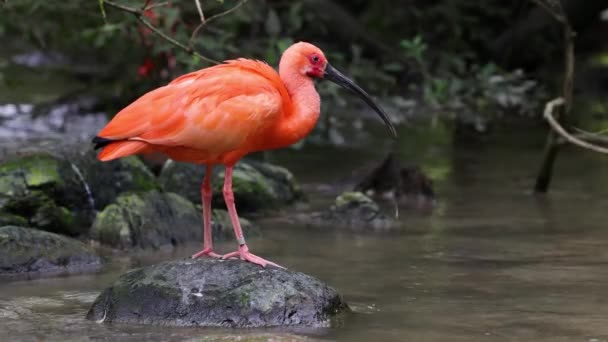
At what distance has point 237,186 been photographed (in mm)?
10812

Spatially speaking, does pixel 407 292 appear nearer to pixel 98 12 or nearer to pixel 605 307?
pixel 605 307

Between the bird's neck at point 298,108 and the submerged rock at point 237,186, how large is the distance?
3376 mm

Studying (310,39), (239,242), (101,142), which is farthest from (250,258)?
(310,39)

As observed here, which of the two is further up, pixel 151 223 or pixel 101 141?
pixel 101 141

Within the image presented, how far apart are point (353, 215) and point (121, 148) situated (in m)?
3.69

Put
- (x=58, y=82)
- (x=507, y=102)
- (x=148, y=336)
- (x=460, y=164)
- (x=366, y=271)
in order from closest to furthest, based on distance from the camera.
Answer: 1. (x=148, y=336)
2. (x=366, y=271)
3. (x=507, y=102)
4. (x=460, y=164)
5. (x=58, y=82)

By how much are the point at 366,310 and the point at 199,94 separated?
1.59 metres

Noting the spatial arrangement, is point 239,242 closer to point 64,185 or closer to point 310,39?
point 64,185

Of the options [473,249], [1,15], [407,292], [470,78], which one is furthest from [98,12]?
[407,292]

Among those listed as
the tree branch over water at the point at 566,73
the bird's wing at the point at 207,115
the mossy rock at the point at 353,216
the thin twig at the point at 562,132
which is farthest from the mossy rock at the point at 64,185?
the tree branch over water at the point at 566,73

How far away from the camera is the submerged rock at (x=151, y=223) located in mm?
9125

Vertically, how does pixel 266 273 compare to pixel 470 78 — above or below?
below

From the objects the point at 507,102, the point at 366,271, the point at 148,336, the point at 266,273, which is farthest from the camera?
the point at 507,102

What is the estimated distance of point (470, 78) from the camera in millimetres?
13070
